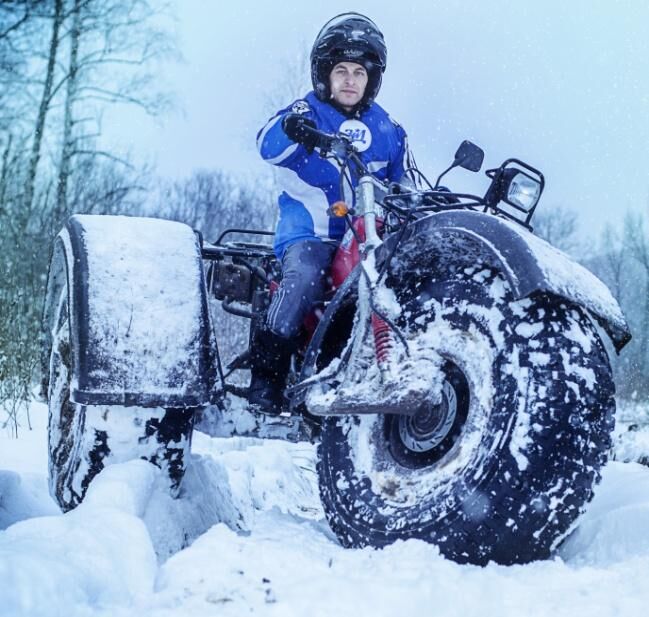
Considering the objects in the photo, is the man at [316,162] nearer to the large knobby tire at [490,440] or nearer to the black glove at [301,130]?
the black glove at [301,130]

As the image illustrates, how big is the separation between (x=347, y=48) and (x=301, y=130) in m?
0.94

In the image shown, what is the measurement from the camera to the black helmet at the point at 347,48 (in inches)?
120

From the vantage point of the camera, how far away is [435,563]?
1.52 meters

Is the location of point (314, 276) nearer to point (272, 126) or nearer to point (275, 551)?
point (272, 126)

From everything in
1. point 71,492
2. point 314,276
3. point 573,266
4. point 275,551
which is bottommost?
point 71,492

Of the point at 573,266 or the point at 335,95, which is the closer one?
the point at 573,266

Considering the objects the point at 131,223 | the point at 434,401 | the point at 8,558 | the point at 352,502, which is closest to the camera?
the point at 8,558

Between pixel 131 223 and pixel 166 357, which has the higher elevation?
pixel 131 223

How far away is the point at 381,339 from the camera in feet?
6.70

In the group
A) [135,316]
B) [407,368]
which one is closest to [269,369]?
[135,316]

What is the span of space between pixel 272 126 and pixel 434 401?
145 cm

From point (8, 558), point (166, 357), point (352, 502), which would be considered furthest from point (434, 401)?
point (8, 558)

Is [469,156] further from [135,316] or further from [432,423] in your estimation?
[135,316]

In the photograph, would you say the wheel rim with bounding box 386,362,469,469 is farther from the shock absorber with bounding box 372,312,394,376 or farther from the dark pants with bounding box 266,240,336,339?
the dark pants with bounding box 266,240,336,339
